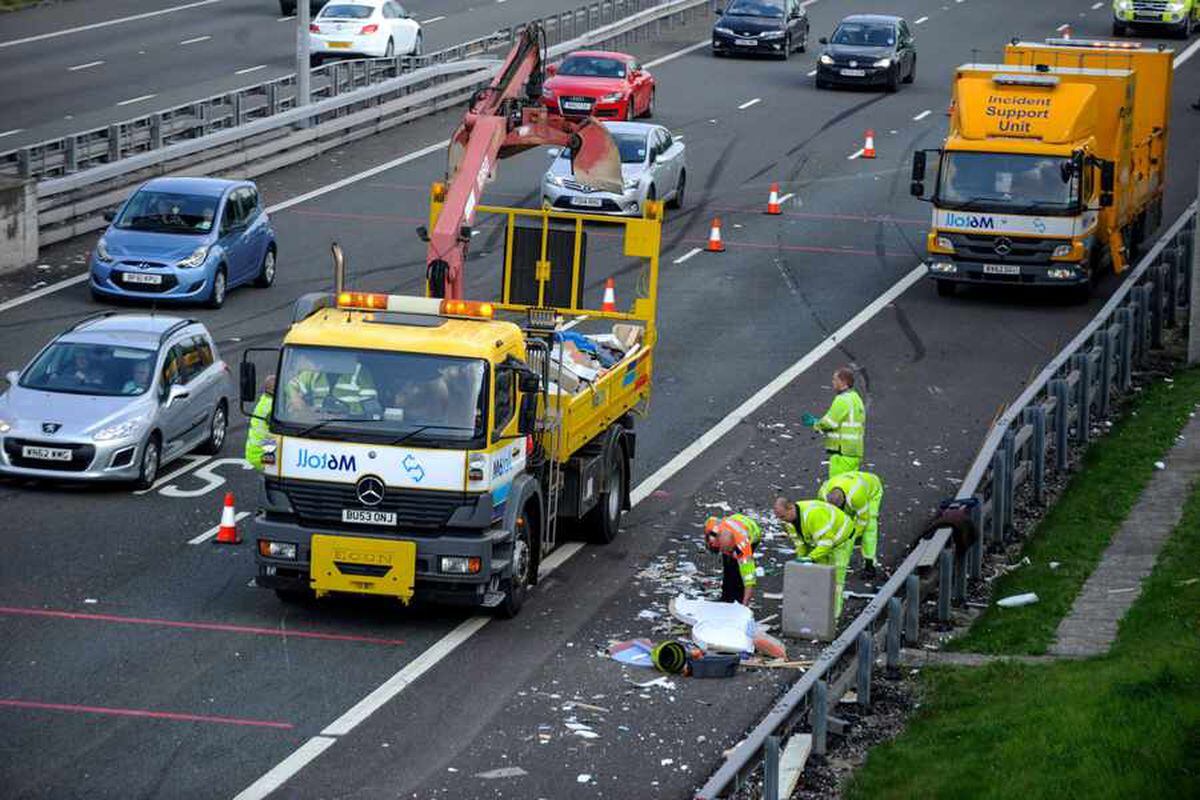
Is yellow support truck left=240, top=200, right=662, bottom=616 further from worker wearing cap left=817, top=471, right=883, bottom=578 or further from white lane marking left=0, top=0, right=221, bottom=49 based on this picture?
white lane marking left=0, top=0, right=221, bottom=49

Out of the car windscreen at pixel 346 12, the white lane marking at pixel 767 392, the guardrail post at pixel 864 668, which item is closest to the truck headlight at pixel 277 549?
the guardrail post at pixel 864 668

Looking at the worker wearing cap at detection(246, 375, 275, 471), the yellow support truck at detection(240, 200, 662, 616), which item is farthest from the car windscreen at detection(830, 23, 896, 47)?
the yellow support truck at detection(240, 200, 662, 616)

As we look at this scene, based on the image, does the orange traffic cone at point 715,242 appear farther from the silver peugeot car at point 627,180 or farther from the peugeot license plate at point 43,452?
the peugeot license plate at point 43,452

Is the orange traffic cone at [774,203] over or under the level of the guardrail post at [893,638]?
under

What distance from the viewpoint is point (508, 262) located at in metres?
22.0

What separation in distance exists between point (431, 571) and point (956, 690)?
4226 mm

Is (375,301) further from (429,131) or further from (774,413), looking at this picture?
(429,131)

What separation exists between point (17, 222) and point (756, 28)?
26.5m

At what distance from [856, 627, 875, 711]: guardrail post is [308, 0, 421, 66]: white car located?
35253 mm

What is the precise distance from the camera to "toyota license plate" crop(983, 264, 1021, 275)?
32719mm

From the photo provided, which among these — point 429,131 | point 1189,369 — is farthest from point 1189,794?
point 429,131

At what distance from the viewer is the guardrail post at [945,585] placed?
1864 cm

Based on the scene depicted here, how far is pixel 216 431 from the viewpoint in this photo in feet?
80.5

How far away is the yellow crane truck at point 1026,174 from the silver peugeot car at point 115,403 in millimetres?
12234
